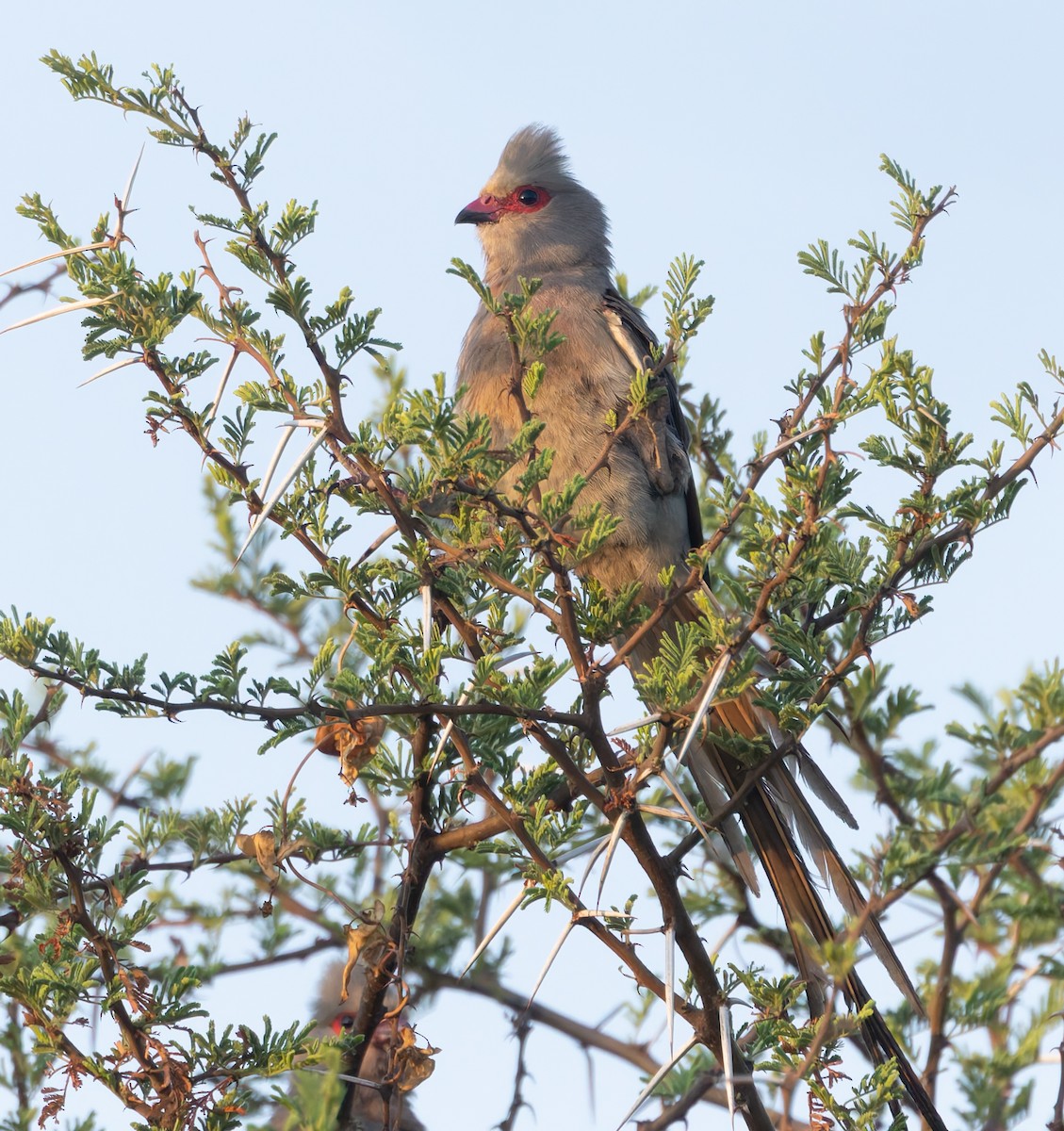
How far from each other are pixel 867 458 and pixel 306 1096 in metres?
1.69

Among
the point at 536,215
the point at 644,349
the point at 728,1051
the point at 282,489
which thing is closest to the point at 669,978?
the point at 728,1051

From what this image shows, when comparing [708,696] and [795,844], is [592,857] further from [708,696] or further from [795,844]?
[795,844]

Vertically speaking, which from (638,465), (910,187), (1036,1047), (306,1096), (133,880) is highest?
(638,465)

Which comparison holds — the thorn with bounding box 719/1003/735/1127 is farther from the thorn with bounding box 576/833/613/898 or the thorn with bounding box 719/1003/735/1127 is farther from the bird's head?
the bird's head

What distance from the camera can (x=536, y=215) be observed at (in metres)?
5.88

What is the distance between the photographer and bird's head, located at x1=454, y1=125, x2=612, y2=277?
5.69 metres

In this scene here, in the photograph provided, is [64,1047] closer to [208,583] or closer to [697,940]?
[697,940]

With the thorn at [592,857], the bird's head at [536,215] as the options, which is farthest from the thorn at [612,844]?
the bird's head at [536,215]

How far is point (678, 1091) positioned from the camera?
131 inches

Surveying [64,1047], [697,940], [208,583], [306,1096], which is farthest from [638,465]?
[306,1096]

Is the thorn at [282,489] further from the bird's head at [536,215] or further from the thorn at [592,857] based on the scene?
the bird's head at [536,215]

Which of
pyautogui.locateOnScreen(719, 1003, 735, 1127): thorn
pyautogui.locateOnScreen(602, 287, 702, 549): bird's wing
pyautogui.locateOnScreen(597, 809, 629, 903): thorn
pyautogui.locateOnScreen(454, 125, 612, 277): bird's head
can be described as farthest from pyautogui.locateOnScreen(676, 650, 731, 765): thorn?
pyautogui.locateOnScreen(454, 125, 612, 277): bird's head

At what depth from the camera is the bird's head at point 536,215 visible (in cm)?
569

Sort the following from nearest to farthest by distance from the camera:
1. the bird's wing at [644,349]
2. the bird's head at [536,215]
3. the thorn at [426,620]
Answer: the thorn at [426,620] < the bird's wing at [644,349] < the bird's head at [536,215]
